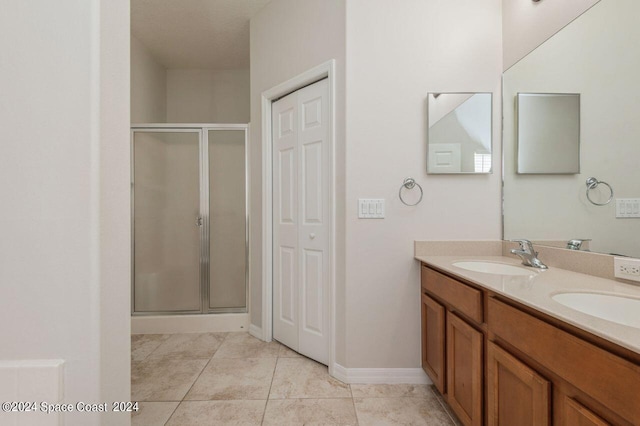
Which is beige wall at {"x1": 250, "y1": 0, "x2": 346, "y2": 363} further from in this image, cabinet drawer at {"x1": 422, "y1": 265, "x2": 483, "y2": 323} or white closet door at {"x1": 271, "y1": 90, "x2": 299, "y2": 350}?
cabinet drawer at {"x1": 422, "y1": 265, "x2": 483, "y2": 323}

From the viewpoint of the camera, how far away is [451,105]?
1.93m

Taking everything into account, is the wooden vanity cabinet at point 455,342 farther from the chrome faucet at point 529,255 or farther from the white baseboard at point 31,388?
the white baseboard at point 31,388

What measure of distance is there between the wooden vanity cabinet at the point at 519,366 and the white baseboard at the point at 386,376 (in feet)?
0.75

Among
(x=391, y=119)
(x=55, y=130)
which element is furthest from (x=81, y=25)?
(x=391, y=119)

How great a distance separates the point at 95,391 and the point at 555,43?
2.44 m

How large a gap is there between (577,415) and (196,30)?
3827 mm

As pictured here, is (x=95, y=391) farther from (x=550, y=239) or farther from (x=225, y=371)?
(x=550, y=239)

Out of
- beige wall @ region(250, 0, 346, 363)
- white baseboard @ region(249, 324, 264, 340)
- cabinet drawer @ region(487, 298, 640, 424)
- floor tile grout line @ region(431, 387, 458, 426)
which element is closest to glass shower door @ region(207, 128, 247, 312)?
beige wall @ region(250, 0, 346, 363)

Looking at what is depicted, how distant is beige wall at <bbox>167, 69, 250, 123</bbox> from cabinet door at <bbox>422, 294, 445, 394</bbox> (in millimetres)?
3286

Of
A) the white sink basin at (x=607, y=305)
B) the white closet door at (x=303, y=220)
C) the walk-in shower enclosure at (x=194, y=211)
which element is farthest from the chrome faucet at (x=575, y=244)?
the walk-in shower enclosure at (x=194, y=211)

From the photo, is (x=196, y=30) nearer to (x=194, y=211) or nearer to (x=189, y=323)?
(x=194, y=211)

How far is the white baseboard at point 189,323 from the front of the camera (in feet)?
9.26

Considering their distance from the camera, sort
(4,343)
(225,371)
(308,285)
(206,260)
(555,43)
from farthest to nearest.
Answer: (206,260) < (308,285) < (225,371) < (555,43) < (4,343)

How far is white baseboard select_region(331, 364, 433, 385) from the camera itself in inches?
75.4
